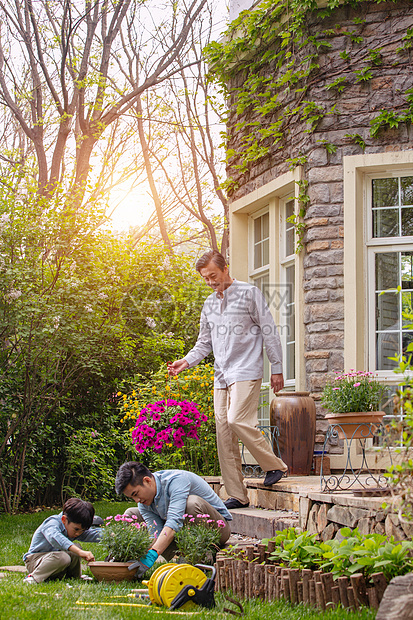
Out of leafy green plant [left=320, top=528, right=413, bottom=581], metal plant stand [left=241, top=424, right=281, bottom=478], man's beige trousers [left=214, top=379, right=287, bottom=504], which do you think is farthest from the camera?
metal plant stand [left=241, top=424, right=281, bottom=478]

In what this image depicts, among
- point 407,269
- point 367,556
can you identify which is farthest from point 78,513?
point 407,269

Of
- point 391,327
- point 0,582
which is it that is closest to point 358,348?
point 391,327

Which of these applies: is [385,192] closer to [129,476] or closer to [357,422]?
[357,422]

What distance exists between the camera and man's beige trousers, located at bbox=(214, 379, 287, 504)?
4.43 metres

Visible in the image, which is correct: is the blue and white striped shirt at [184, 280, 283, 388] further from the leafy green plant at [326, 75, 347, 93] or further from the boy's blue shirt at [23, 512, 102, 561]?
the leafy green plant at [326, 75, 347, 93]

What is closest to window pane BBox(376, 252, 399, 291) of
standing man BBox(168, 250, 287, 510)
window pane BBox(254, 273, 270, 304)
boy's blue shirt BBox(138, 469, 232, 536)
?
window pane BBox(254, 273, 270, 304)

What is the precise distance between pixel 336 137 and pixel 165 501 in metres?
3.73

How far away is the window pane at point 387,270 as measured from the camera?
231 inches

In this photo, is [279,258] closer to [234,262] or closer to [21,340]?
[234,262]

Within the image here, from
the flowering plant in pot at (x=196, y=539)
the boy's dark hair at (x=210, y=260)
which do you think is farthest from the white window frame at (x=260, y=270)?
the flowering plant in pot at (x=196, y=539)

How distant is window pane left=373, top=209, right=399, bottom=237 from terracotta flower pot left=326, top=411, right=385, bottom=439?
7.31ft

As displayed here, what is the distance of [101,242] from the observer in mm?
8555

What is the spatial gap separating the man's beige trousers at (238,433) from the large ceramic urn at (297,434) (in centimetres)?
85

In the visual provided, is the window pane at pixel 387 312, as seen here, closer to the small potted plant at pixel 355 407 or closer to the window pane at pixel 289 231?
the window pane at pixel 289 231
